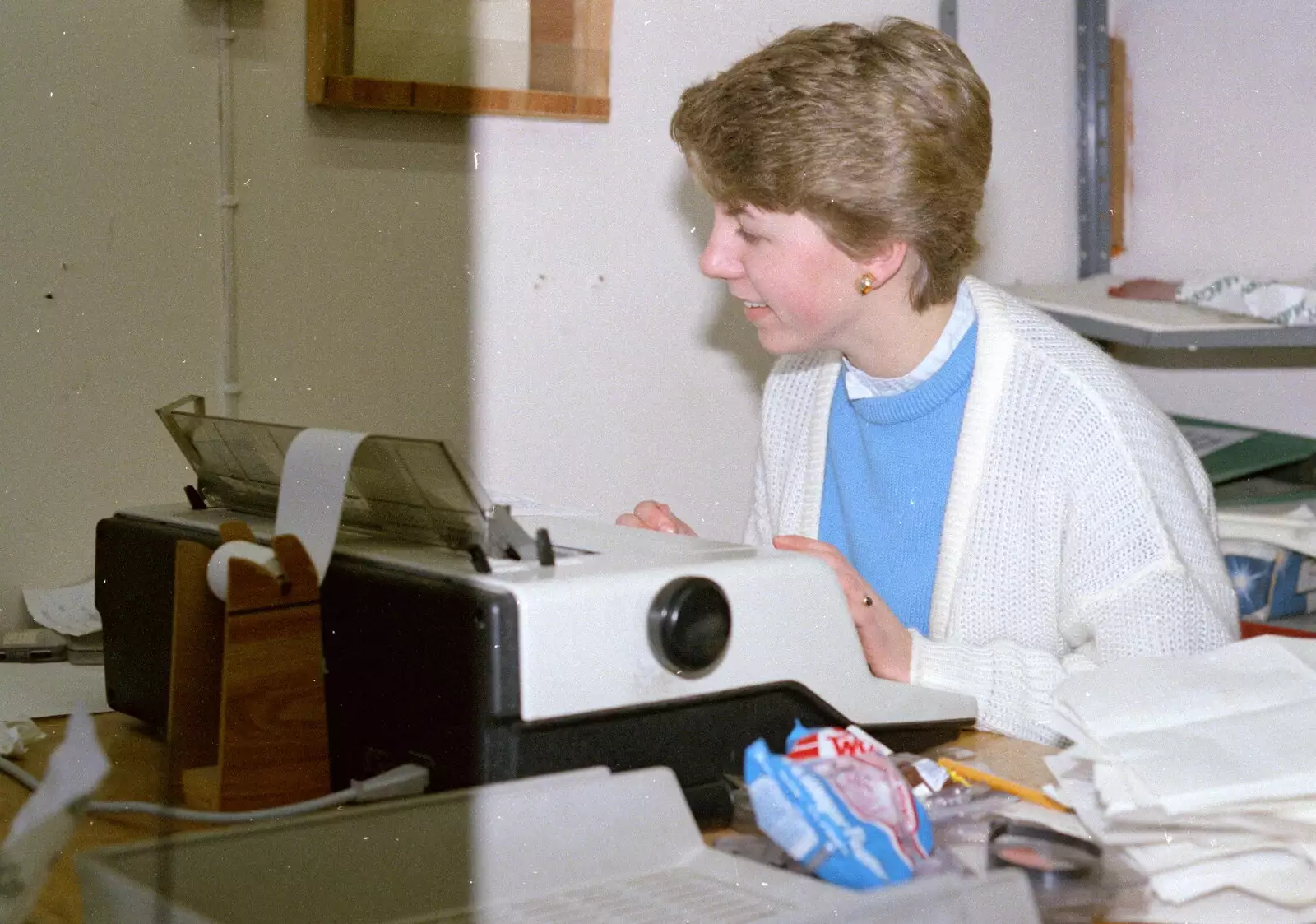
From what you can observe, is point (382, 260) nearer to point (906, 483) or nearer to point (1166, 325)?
point (906, 483)

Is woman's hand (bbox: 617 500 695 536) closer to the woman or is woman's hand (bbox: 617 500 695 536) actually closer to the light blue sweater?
the woman

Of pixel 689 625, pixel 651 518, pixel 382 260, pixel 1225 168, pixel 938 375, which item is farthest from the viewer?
pixel 1225 168

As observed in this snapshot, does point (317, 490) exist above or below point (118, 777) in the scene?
above

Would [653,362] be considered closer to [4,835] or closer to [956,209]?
[956,209]

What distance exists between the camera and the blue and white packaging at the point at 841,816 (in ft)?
2.12

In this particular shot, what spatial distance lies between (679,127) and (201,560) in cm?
69

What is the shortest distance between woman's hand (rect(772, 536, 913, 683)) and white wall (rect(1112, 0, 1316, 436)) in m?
1.24

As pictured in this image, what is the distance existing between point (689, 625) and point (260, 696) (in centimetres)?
25

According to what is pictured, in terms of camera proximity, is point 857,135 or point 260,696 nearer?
point 260,696

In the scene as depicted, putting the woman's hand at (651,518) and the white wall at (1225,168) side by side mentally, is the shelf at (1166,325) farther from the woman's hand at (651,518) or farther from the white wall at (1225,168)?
the woman's hand at (651,518)

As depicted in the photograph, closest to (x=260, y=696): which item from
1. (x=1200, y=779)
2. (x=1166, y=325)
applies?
(x=1200, y=779)

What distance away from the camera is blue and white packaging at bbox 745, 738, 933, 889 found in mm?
646

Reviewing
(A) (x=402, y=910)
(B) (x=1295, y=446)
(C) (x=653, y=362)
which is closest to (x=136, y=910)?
(A) (x=402, y=910)

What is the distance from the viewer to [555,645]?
2.44ft
